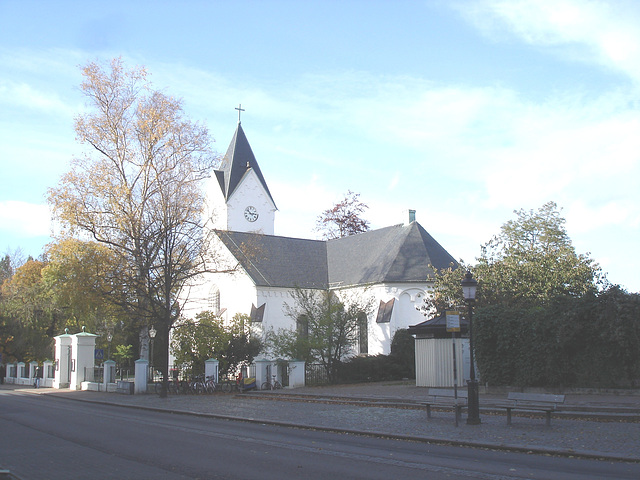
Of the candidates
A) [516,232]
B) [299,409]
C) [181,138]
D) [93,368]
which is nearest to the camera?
[299,409]

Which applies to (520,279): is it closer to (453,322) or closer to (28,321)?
(453,322)

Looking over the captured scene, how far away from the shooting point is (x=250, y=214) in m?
56.1

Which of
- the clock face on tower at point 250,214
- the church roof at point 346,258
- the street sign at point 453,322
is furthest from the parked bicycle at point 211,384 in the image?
the clock face on tower at point 250,214

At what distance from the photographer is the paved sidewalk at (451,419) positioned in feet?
39.2

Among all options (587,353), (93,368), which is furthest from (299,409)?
(93,368)

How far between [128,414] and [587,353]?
51.6ft

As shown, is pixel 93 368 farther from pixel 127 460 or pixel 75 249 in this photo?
pixel 127 460

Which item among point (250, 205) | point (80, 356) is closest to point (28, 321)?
point (80, 356)

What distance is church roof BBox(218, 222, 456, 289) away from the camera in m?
43.6

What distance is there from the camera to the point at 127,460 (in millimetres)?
10695

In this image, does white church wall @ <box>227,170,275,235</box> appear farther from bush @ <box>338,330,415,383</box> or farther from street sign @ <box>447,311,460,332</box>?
street sign @ <box>447,311,460,332</box>

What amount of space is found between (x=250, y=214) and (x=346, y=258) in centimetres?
1123

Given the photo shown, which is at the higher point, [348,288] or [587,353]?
[348,288]

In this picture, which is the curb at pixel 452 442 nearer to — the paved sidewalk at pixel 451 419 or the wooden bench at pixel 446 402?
the paved sidewalk at pixel 451 419
